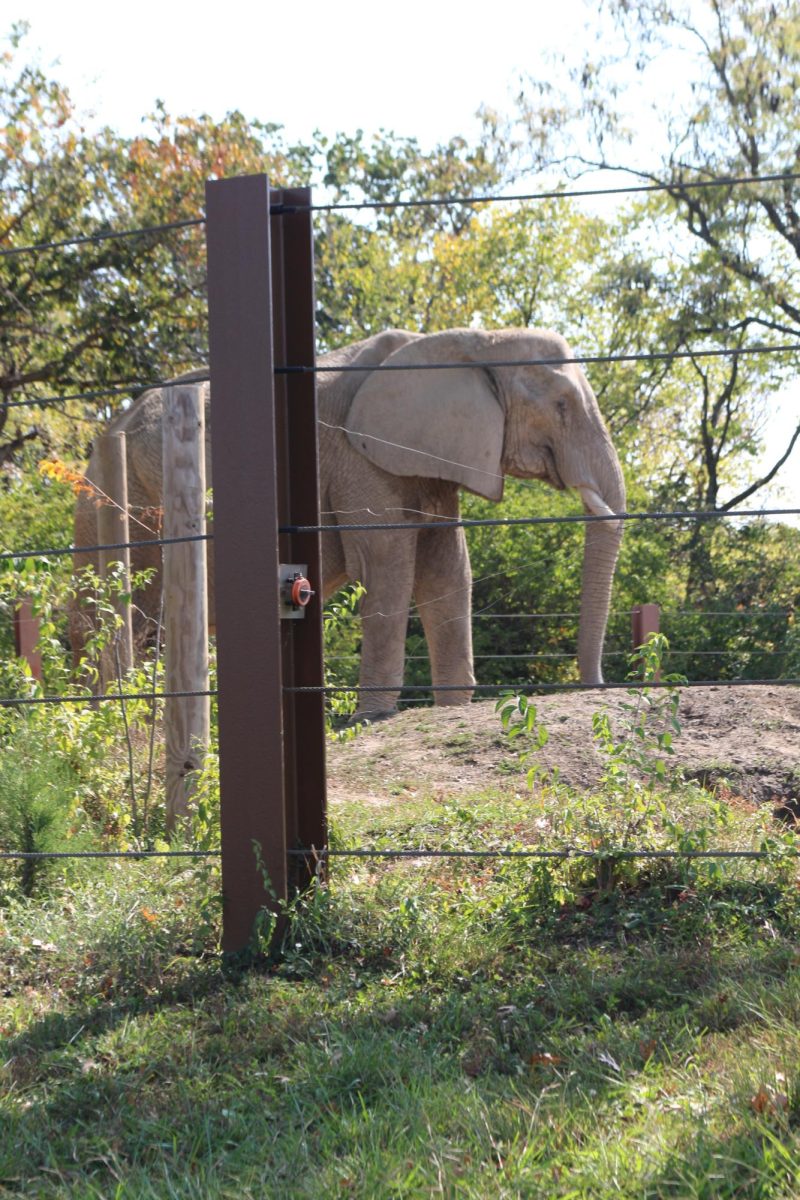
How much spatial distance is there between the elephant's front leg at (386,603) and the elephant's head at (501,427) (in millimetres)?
555

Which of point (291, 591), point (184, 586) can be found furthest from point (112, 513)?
point (291, 591)

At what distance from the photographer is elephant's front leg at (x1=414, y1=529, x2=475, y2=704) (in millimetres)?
10102

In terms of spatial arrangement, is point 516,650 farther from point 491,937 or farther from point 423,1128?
point 423,1128

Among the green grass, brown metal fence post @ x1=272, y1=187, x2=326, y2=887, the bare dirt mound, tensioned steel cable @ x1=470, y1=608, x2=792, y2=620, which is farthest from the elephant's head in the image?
brown metal fence post @ x1=272, y1=187, x2=326, y2=887

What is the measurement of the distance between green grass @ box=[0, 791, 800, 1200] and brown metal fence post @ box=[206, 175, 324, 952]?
21 centimetres

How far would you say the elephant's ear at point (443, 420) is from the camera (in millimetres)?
9367

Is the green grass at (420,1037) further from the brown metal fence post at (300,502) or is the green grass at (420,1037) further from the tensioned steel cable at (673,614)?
the tensioned steel cable at (673,614)

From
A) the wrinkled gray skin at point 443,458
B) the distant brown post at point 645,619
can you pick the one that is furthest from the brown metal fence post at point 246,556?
the distant brown post at point 645,619

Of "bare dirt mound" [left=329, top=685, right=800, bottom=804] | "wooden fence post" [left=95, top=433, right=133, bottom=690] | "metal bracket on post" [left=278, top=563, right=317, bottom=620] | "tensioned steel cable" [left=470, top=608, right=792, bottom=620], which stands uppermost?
"wooden fence post" [left=95, top=433, right=133, bottom=690]

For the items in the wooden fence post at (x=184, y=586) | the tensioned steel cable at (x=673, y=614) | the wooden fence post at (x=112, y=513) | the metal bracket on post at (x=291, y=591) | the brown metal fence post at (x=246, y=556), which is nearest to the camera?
the brown metal fence post at (x=246, y=556)

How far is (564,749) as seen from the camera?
6.61 m

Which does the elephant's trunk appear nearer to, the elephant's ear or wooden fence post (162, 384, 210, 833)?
the elephant's ear

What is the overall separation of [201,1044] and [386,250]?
22777mm

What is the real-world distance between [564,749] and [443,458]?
3.37m
